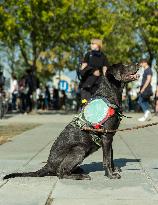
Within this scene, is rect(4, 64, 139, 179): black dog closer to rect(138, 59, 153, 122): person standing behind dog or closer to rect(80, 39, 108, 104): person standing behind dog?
rect(80, 39, 108, 104): person standing behind dog

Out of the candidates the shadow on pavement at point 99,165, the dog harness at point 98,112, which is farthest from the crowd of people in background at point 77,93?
the dog harness at point 98,112

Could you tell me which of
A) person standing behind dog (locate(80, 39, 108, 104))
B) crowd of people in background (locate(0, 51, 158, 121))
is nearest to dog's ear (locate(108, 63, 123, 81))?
crowd of people in background (locate(0, 51, 158, 121))

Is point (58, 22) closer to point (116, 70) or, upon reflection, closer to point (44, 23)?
point (44, 23)

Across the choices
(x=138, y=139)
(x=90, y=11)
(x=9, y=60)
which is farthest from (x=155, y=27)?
(x=9, y=60)

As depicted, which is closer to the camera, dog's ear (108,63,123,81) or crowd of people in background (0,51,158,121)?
dog's ear (108,63,123,81)

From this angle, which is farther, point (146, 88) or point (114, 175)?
point (146, 88)

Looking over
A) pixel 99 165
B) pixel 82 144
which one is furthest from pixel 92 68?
pixel 82 144

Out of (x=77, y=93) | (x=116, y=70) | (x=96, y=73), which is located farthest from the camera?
(x=77, y=93)

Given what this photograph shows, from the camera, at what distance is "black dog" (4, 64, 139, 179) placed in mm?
7789

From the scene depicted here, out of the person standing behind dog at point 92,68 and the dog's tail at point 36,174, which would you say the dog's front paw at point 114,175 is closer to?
the dog's tail at point 36,174

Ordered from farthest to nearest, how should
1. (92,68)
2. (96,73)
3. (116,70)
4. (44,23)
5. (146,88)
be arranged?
(44,23) → (146,88) → (96,73) → (92,68) → (116,70)

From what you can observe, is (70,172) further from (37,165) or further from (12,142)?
(12,142)

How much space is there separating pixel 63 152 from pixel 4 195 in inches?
Answer: 51.1

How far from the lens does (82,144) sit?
7.83m
